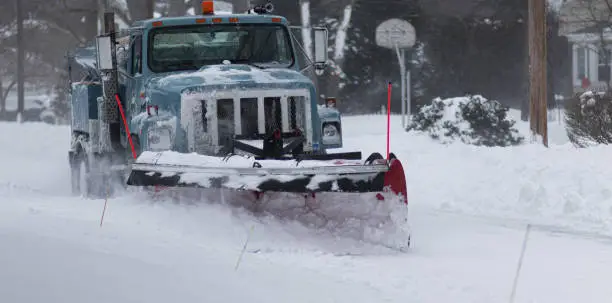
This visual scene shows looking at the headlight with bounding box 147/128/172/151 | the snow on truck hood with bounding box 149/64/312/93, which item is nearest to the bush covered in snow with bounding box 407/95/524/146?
the snow on truck hood with bounding box 149/64/312/93

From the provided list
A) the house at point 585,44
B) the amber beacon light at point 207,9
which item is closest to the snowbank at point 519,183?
the amber beacon light at point 207,9

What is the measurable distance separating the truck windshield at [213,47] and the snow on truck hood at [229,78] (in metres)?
0.40

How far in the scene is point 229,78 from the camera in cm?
1066

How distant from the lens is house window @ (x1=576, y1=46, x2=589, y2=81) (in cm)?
5136

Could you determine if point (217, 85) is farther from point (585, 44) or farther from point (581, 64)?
point (581, 64)

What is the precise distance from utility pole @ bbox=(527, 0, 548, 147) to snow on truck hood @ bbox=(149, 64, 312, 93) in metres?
7.37

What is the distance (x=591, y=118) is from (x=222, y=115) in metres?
8.62

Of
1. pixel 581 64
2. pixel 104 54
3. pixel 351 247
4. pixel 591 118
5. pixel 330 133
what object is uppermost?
pixel 104 54

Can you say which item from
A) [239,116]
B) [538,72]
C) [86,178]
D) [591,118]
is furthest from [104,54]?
[591,118]

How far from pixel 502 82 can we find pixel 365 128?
372 inches

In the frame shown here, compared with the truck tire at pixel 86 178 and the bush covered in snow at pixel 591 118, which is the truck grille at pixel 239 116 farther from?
the bush covered in snow at pixel 591 118

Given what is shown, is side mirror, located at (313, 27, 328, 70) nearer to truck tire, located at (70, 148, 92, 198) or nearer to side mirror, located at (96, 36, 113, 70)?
side mirror, located at (96, 36, 113, 70)

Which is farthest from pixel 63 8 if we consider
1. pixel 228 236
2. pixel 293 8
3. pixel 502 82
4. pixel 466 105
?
pixel 228 236

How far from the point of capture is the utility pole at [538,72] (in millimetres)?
17516
